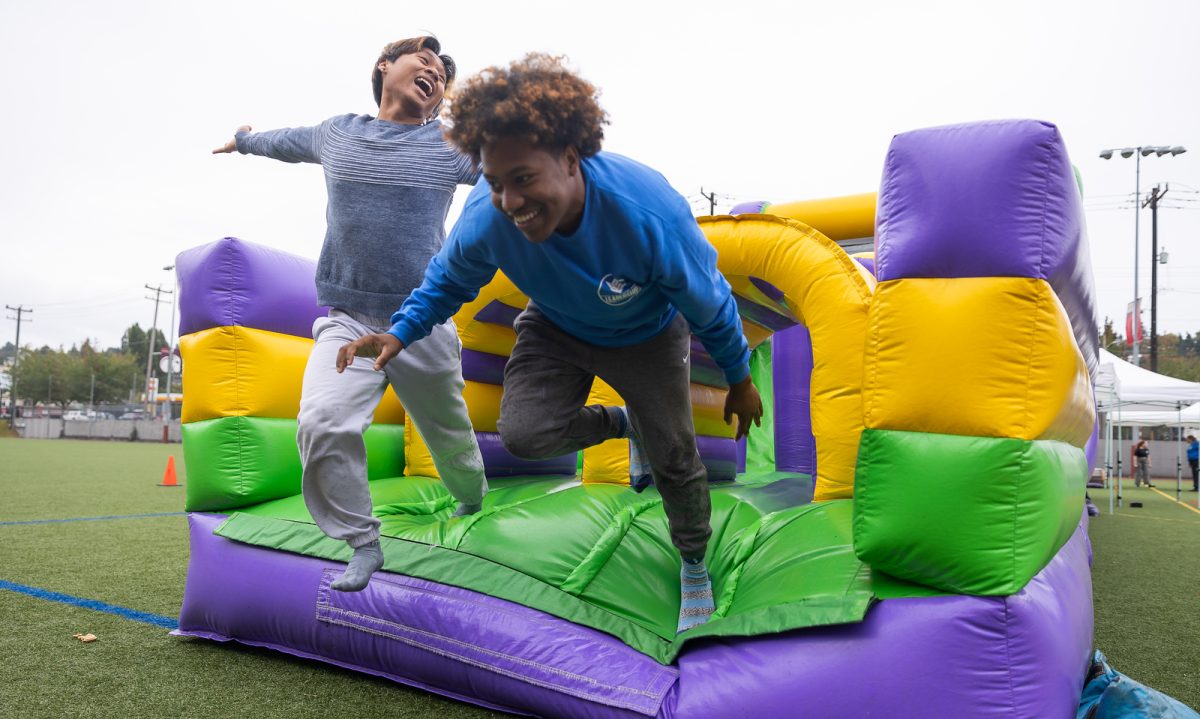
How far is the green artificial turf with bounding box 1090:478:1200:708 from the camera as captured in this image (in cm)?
279

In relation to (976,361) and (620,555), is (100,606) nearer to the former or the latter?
(620,555)

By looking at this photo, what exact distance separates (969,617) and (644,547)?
1.05 meters

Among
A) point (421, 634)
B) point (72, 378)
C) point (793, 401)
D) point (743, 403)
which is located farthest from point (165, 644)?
point (72, 378)

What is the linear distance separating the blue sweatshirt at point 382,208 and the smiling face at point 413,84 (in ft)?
0.20

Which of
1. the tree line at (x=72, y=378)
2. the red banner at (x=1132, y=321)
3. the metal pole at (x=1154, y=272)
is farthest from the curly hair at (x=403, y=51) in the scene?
the tree line at (x=72, y=378)

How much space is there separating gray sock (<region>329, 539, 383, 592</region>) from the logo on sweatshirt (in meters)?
1.04

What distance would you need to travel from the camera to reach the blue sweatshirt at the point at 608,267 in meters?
1.81

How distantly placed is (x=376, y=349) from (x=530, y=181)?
67 centimetres

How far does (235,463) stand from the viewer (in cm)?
298

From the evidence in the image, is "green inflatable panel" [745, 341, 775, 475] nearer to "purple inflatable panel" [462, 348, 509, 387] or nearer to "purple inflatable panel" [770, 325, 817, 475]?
"purple inflatable panel" [770, 325, 817, 475]

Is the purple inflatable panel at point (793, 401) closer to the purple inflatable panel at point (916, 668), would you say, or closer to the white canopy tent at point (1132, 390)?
the purple inflatable panel at point (916, 668)

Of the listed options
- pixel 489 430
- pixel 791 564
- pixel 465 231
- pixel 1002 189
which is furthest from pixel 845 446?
pixel 489 430

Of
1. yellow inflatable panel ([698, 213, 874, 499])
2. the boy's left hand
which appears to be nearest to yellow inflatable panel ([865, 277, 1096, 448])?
the boy's left hand

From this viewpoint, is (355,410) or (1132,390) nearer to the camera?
(355,410)
